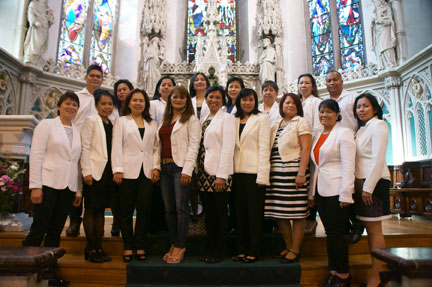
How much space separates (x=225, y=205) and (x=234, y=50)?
7914 mm

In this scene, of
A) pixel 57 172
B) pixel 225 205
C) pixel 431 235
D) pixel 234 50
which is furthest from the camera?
pixel 234 50

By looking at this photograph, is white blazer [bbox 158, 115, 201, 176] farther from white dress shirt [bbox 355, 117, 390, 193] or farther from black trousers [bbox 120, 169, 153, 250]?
white dress shirt [bbox 355, 117, 390, 193]

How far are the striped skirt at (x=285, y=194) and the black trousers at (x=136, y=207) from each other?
95 centimetres

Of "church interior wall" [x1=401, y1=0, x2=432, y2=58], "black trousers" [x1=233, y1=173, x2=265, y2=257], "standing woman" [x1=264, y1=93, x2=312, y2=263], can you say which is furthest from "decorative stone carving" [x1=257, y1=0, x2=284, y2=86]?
"black trousers" [x1=233, y1=173, x2=265, y2=257]

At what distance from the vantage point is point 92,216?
2395 mm

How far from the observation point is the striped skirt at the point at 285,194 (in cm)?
229

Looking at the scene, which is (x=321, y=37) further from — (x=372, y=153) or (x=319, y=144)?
(x=372, y=153)

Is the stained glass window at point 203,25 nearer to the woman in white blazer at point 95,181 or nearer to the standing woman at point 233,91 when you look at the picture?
the standing woman at point 233,91

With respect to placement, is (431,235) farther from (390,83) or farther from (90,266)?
(390,83)

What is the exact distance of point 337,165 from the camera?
7.31 feet

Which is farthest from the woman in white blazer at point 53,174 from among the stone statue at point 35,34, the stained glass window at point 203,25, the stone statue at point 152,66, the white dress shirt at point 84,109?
the stained glass window at point 203,25

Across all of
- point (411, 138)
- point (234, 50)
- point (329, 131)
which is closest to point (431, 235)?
point (329, 131)

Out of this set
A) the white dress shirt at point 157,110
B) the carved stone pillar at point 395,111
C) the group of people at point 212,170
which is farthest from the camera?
the carved stone pillar at point 395,111

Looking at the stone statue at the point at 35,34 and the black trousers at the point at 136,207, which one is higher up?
the stone statue at the point at 35,34
